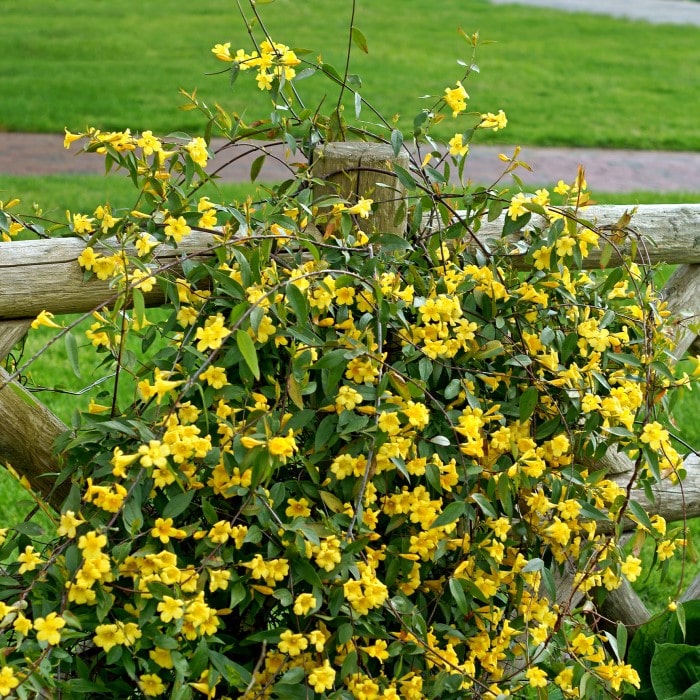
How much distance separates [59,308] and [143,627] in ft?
2.07

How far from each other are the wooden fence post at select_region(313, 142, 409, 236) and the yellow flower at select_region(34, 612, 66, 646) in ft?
3.20

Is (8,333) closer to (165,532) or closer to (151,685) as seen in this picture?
(165,532)

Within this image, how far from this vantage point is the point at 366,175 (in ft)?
6.98

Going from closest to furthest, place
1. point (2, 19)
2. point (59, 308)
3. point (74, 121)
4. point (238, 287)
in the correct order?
1. point (238, 287)
2. point (59, 308)
3. point (74, 121)
4. point (2, 19)

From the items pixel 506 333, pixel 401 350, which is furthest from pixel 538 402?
pixel 401 350

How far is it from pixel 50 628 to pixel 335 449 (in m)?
0.59

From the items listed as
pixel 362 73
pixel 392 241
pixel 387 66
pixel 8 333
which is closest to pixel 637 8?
pixel 387 66

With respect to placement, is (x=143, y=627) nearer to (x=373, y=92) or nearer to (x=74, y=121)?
(x=74, y=121)

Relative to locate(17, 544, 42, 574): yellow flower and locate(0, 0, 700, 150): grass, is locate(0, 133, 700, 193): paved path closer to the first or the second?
locate(0, 0, 700, 150): grass

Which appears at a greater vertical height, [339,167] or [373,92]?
[339,167]

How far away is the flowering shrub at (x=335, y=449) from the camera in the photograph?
1.67 m

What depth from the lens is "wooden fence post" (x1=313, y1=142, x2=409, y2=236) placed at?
83.4 inches

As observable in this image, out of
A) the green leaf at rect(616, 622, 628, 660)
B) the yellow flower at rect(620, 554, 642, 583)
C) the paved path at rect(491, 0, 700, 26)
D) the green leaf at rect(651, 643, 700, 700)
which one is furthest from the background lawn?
the green leaf at rect(616, 622, 628, 660)

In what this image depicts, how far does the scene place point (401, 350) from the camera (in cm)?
200
